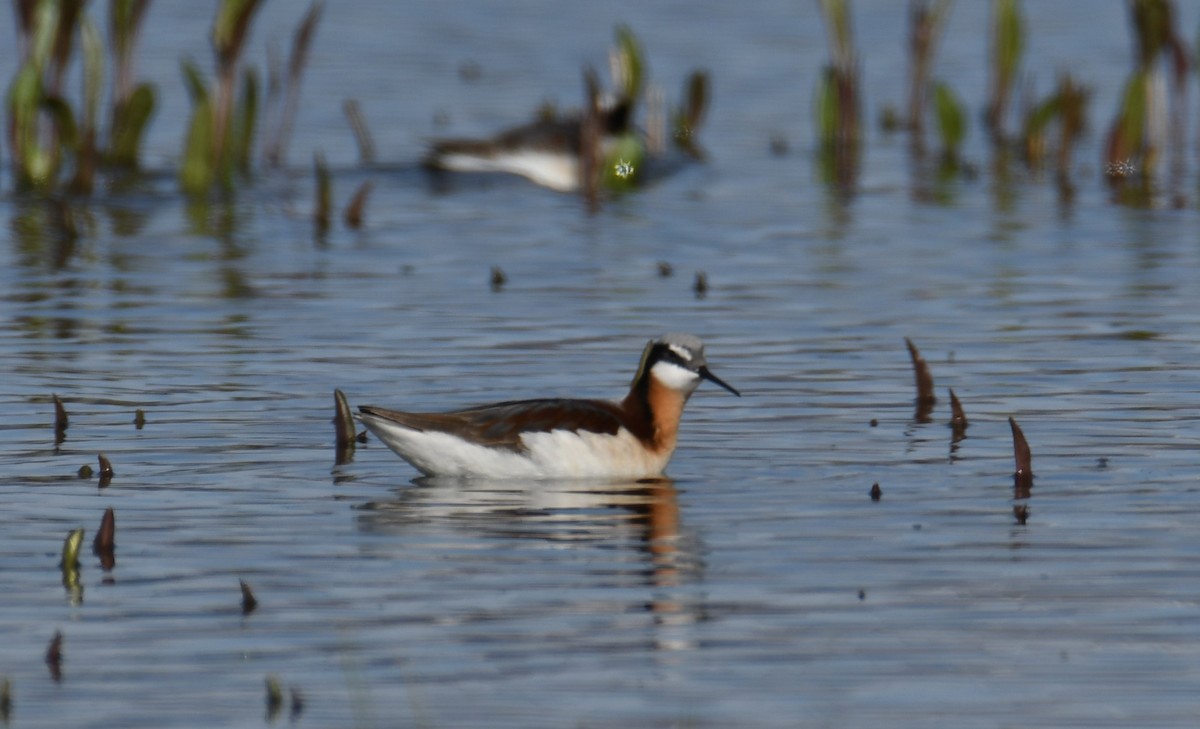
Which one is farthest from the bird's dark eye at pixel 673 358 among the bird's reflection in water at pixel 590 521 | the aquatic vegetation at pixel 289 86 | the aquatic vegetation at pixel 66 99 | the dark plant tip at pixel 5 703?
the aquatic vegetation at pixel 289 86

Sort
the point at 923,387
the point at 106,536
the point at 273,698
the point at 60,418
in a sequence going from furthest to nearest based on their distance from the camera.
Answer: the point at 923,387 < the point at 60,418 < the point at 106,536 < the point at 273,698

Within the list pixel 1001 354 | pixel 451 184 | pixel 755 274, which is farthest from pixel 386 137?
pixel 1001 354

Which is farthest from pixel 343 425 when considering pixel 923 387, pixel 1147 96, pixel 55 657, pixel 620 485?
pixel 1147 96

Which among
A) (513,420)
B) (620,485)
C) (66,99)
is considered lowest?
(620,485)

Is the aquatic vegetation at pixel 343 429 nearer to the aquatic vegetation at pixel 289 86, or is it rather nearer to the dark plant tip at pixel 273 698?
the dark plant tip at pixel 273 698

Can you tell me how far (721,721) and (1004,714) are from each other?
872 millimetres

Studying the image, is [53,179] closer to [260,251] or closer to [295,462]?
[260,251]

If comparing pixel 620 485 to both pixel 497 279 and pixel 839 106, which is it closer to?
pixel 497 279

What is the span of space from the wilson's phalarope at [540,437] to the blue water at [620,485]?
0.70 feet

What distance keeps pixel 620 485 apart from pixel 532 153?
1293 cm

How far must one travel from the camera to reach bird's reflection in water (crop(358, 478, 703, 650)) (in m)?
8.60

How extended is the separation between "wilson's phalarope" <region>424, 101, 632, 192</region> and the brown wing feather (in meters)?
12.7

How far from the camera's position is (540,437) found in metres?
10.6

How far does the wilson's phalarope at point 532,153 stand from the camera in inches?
923
